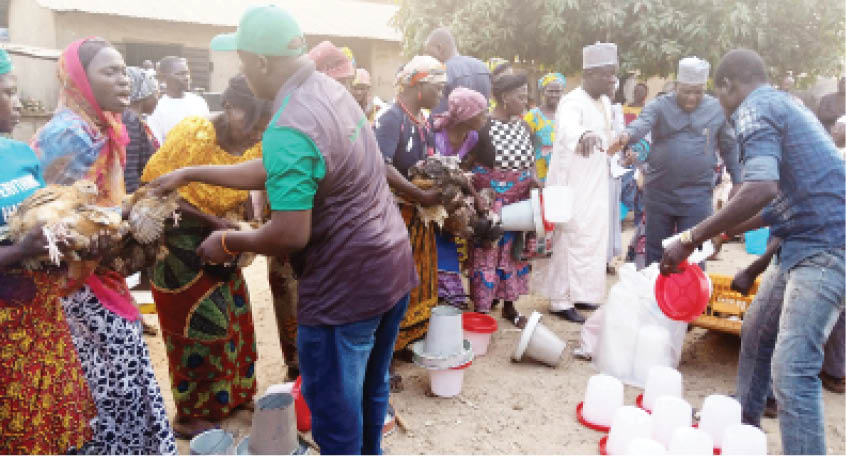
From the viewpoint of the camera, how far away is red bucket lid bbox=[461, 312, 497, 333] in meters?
4.30

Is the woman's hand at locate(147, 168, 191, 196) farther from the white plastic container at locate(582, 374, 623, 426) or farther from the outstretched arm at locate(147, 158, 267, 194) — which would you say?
the white plastic container at locate(582, 374, 623, 426)

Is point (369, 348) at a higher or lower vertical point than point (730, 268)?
higher

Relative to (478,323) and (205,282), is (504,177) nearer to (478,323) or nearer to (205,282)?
(478,323)

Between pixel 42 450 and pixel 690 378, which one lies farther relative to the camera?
pixel 690 378

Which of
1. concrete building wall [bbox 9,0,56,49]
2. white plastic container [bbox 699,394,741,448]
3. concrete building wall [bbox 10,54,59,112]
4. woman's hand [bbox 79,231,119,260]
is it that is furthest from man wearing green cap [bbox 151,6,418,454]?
concrete building wall [bbox 9,0,56,49]

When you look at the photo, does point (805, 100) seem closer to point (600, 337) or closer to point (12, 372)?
point (600, 337)

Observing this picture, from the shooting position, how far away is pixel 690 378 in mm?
4176

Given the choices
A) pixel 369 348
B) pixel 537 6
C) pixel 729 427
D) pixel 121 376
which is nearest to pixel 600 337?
pixel 729 427

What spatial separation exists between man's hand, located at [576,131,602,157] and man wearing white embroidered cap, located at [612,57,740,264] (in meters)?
0.17

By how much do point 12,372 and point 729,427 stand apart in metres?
3.16

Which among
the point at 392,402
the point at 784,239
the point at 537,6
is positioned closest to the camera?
the point at 784,239

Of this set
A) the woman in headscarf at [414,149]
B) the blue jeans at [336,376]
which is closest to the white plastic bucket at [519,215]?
the woman in headscarf at [414,149]

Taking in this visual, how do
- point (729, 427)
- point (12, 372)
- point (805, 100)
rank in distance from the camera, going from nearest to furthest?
point (12, 372) → point (729, 427) → point (805, 100)

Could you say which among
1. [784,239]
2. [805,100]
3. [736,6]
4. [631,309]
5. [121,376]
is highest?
[736,6]
